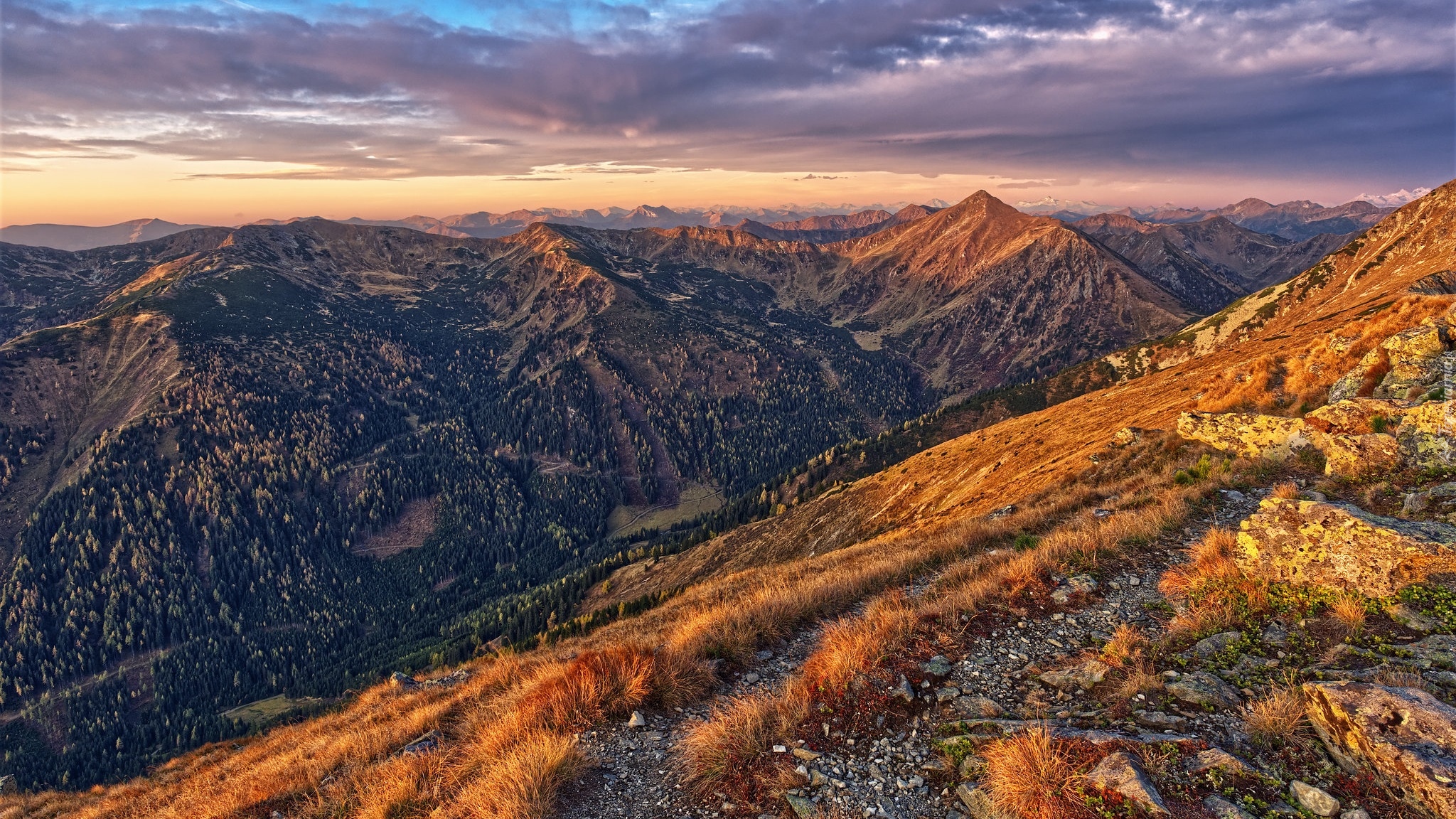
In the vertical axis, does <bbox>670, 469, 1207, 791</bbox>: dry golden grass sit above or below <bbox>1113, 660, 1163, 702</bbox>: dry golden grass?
below

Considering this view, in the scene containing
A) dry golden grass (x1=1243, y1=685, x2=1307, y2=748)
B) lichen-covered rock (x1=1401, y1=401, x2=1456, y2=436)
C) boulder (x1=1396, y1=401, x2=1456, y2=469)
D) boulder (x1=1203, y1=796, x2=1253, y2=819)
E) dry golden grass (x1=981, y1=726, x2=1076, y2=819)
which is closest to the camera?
boulder (x1=1203, y1=796, x2=1253, y2=819)

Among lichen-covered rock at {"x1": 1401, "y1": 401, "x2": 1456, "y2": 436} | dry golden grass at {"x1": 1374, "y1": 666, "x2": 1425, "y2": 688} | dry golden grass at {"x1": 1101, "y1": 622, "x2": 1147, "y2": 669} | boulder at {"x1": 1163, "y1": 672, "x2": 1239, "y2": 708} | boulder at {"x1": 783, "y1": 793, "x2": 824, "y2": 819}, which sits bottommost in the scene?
boulder at {"x1": 783, "y1": 793, "x2": 824, "y2": 819}

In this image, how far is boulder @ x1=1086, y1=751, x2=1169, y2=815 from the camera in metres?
6.30

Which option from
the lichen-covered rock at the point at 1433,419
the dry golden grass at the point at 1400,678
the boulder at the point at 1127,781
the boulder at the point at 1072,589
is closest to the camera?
the boulder at the point at 1127,781

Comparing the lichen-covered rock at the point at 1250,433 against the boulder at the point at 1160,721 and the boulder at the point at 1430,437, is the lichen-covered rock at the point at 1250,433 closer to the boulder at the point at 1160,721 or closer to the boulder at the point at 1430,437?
the boulder at the point at 1430,437

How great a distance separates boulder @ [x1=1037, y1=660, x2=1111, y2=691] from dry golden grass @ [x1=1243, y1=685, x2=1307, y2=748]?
204 cm

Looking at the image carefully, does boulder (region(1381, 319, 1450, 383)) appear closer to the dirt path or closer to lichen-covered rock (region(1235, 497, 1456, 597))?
lichen-covered rock (region(1235, 497, 1456, 597))

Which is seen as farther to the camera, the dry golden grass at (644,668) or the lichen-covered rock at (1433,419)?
the lichen-covered rock at (1433,419)

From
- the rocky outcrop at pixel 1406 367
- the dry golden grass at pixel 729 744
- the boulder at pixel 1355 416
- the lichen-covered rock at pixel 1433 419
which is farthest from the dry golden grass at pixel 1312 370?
the dry golden grass at pixel 729 744

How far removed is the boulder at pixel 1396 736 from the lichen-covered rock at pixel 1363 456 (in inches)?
500

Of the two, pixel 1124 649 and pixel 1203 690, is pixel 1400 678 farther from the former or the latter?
pixel 1124 649

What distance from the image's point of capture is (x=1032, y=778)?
684cm

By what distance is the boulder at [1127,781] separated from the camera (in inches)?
248

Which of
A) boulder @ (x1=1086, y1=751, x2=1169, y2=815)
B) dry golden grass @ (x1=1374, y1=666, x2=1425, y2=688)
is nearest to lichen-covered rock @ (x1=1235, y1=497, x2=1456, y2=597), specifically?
→ dry golden grass @ (x1=1374, y1=666, x2=1425, y2=688)
